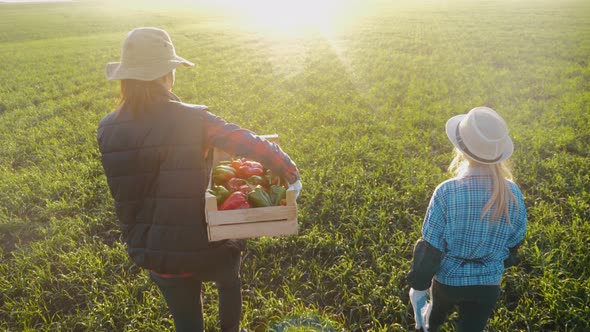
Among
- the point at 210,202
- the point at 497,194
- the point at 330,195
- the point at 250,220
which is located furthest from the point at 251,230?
the point at 330,195

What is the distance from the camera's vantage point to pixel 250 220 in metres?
2.52

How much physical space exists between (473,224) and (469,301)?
22.1 inches

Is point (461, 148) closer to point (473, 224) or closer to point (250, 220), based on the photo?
point (473, 224)

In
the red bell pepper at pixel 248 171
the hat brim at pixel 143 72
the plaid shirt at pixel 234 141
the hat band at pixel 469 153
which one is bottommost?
the red bell pepper at pixel 248 171

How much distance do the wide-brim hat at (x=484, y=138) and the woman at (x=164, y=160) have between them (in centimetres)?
100

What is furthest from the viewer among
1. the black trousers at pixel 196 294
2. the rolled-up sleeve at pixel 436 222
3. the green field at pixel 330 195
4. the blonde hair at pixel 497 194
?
the green field at pixel 330 195

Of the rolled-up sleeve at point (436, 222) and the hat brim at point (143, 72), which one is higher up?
the hat brim at point (143, 72)

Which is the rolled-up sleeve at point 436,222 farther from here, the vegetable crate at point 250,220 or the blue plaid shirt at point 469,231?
the vegetable crate at point 250,220

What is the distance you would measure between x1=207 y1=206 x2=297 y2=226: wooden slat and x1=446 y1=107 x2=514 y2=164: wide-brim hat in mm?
1046

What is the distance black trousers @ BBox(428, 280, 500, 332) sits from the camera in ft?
8.59

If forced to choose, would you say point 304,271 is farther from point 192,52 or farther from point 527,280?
point 192,52

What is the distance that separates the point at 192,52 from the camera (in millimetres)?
22469

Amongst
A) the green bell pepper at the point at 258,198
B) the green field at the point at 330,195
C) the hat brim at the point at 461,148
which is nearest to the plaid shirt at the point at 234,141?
the green bell pepper at the point at 258,198

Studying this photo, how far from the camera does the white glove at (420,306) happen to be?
2.89m
